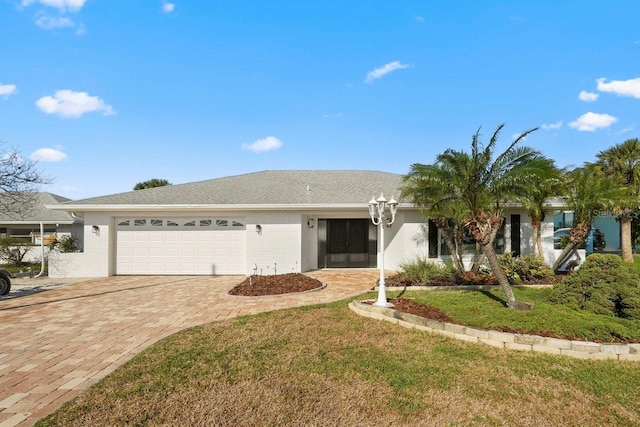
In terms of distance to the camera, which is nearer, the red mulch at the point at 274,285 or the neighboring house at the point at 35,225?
the red mulch at the point at 274,285

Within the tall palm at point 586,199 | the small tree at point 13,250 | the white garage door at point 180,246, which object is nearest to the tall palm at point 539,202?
the tall palm at point 586,199

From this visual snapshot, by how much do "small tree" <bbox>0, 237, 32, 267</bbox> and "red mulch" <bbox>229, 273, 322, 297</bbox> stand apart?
14278mm

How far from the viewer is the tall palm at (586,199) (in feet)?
35.4

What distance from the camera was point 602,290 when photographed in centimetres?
684

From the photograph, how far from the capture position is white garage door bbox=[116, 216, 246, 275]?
1380cm

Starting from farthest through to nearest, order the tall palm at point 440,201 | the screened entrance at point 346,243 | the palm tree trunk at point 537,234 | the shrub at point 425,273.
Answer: the screened entrance at point 346,243
the palm tree trunk at point 537,234
the shrub at point 425,273
the tall palm at point 440,201

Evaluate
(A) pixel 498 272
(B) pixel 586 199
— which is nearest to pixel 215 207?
(A) pixel 498 272

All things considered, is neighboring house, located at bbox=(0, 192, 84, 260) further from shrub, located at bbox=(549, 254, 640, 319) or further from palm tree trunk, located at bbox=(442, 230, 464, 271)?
shrub, located at bbox=(549, 254, 640, 319)

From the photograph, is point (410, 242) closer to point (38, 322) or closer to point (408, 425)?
point (408, 425)

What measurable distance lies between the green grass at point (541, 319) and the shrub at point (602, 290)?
35cm

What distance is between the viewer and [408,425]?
3.34 metres

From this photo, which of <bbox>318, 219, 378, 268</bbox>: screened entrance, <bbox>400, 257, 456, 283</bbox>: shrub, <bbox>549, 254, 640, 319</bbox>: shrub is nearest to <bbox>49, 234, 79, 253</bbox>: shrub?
<bbox>318, 219, 378, 268</bbox>: screened entrance

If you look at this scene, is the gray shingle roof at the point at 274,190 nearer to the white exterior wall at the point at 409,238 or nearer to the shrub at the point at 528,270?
the white exterior wall at the point at 409,238

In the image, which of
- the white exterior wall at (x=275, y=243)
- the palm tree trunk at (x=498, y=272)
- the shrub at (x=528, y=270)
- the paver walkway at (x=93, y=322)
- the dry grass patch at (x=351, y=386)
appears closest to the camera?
the dry grass patch at (x=351, y=386)
